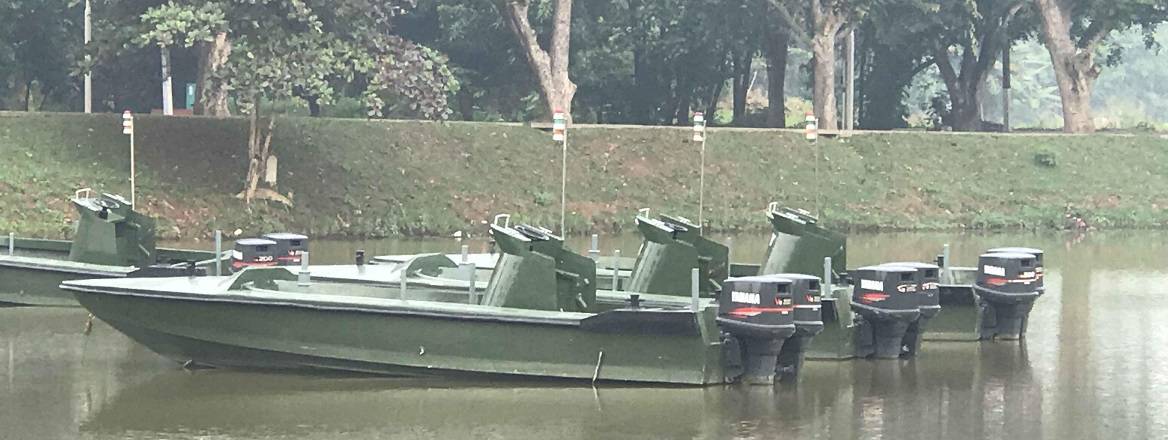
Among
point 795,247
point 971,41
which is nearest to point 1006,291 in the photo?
point 795,247

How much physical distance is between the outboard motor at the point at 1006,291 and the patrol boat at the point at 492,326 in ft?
14.1

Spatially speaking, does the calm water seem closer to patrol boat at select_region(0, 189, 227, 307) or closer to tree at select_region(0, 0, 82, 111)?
patrol boat at select_region(0, 189, 227, 307)

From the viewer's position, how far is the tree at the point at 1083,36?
167ft

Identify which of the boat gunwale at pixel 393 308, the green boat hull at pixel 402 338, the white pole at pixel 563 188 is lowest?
the green boat hull at pixel 402 338

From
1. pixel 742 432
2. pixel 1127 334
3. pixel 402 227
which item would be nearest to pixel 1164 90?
pixel 402 227

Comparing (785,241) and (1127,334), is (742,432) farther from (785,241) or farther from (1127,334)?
(1127,334)

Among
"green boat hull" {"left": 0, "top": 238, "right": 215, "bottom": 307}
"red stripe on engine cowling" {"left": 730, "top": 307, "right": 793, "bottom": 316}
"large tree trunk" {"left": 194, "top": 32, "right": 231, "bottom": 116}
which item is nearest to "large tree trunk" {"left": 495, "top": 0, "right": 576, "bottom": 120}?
"large tree trunk" {"left": 194, "top": 32, "right": 231, "bottom": 116}

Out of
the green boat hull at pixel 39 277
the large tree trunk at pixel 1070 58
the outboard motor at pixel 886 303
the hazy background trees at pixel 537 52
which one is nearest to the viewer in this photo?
the outboard motor at pixel 886 303

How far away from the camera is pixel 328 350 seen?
1881 cm

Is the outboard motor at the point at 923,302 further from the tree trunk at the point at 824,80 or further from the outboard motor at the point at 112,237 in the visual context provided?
the tree trunk at the point at 824,80

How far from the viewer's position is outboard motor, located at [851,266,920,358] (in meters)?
20.0

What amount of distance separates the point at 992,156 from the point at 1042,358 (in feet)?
95.0

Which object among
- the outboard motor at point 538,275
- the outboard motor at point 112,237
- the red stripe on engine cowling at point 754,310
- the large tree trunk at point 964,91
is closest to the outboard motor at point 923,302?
the red stripe on engine cowling at point 754,310

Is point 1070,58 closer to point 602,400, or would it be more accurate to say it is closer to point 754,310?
point 754,310
